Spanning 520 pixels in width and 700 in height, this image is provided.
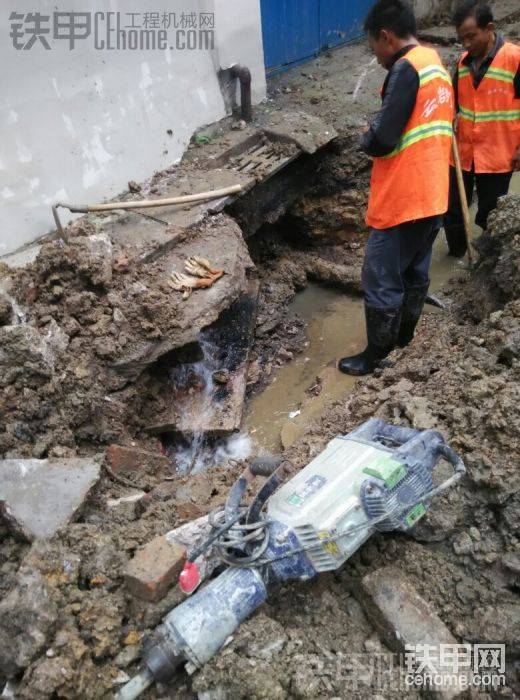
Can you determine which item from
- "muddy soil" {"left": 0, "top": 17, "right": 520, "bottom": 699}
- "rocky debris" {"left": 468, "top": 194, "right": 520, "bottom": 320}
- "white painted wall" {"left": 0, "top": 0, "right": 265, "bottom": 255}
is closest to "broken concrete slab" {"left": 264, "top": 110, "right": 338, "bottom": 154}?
"white painted wall" {"left": 0, "top": 0, "right": 265, "bottom": 255}

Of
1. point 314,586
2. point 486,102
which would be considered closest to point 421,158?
point 486,102

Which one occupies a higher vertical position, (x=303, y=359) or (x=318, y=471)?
(x=318, y=471)

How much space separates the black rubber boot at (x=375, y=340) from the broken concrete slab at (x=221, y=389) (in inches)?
32.3

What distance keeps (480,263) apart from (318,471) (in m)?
2.58

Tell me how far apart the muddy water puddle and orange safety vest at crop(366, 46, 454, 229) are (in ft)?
4.33

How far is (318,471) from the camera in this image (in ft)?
6.96

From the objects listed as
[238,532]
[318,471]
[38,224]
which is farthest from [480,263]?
[38,224]

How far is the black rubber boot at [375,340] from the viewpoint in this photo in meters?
3.88

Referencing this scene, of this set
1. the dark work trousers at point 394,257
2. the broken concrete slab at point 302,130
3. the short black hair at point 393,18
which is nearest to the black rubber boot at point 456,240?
the dark work trousers at point 394,257

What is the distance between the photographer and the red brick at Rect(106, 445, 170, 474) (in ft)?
10.6

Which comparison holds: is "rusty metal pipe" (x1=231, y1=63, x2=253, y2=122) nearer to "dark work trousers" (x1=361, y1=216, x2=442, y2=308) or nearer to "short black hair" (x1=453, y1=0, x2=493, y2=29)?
"short black hair" (x1=453, y1=0, x2=493, y2=29)

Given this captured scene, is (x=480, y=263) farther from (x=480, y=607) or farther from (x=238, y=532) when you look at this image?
(x=238, y=532)

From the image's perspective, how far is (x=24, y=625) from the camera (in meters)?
1.83

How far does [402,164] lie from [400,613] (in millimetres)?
2534
